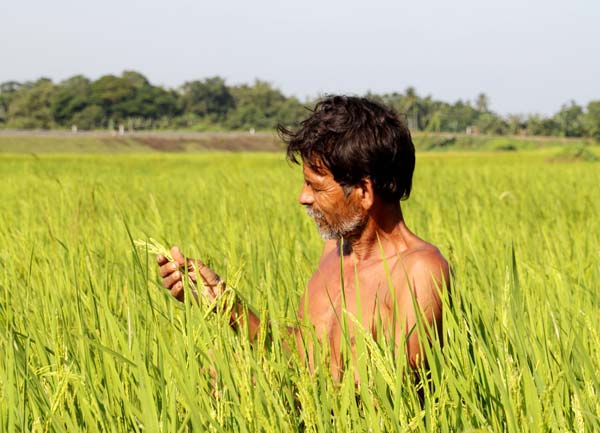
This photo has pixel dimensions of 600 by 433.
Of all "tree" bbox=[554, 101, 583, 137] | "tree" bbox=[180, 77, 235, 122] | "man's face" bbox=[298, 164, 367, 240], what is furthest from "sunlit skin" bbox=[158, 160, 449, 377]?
"tree" bbox=[180, 77, 235, 122]

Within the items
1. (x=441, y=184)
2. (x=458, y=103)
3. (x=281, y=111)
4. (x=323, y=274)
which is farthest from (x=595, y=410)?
(x=281, y=111)

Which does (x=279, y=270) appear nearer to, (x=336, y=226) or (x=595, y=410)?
(x=336, y=226)

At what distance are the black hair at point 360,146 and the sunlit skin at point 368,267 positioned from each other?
0.9 inches

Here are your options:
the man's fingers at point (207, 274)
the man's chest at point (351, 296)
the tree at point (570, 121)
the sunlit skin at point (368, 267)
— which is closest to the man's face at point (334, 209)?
the sunlit skin at point (368, 267)

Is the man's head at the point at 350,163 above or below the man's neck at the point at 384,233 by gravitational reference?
above

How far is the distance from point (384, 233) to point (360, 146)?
196 millimetres

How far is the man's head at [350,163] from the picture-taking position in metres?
1.92

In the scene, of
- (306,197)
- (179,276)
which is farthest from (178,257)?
(306,197)

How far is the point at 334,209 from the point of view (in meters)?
1.93

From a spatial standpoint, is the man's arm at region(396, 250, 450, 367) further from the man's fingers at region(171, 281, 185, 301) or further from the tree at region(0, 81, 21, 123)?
the tree at region(0, 81, 21, 123)

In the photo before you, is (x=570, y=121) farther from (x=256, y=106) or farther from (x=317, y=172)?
(x=317, y=172)

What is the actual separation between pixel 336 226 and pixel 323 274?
24cm

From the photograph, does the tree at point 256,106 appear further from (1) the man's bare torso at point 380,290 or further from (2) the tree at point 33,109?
(1) the man's bare torso at point 380,290

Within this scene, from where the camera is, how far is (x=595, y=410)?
147 cm
